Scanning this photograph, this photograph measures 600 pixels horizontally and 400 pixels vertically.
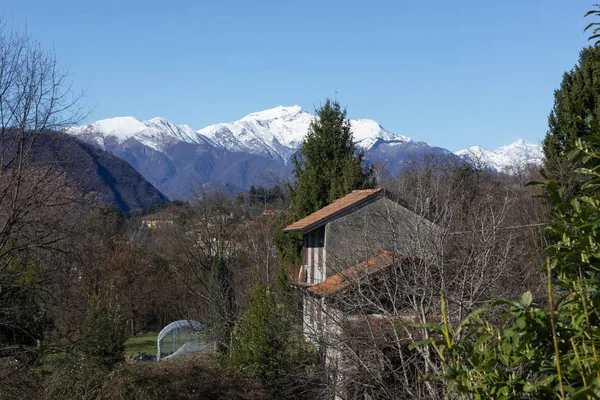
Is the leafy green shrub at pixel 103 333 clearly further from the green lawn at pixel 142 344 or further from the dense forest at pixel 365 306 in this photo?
the green lawn at pixel 142 344

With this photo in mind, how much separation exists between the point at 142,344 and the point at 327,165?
15.9m

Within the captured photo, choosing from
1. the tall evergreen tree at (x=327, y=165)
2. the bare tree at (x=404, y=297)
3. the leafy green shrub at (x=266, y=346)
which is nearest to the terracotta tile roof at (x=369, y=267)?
the bare tree at (x=404, y=297)

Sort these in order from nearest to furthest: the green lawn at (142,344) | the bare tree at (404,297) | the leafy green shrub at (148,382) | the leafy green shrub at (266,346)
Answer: the bare tree at (404,297), the leafy green shrub at (148,382), the leafy green shrub at (266,346), the green lawn at (142,344)

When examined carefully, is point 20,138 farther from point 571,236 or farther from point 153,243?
point 153,243

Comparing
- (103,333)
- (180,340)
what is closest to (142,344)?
(180,340)

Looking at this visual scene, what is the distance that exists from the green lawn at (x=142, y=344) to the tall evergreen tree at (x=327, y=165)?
38.2 feet

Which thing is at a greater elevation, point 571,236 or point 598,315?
point 571,236

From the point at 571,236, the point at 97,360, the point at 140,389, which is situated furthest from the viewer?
the point at 97,360

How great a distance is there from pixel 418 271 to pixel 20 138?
877 centimetres

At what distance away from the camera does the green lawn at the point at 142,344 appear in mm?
34516

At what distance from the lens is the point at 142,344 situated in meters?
37.8

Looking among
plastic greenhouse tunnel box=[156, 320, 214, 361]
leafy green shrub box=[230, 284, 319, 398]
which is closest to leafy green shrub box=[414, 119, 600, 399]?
leafy green shrub box=[230, 284, 319, 398]

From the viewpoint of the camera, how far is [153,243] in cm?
5206

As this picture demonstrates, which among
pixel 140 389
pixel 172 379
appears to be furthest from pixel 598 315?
pixel 172 379
